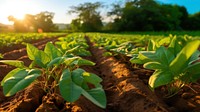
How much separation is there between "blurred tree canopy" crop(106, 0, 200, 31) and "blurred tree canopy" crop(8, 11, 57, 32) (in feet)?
Result: 43.9

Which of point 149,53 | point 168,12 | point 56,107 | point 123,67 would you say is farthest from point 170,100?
point 168,12

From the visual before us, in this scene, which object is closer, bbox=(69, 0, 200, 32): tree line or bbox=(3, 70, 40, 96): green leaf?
bbox=(3, 70, 40, 96): green leaf

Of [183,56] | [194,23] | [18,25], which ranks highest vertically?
[183,56]

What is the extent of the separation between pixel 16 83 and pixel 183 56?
1.24m

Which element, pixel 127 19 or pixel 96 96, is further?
pixel 127 19

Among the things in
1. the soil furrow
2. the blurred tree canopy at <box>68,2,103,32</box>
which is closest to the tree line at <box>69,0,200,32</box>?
A: the blurred tree canopy at <box>68,2,103,32</box>

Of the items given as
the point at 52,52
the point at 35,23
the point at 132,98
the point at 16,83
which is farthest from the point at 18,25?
the point at 16,83

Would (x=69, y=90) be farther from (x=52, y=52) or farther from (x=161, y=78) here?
(x=52, y=52)

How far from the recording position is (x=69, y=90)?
197 cm

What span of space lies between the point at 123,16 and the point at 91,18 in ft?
30.4

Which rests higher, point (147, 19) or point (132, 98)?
point (132, 98)

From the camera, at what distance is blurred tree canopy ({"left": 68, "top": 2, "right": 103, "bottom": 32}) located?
61906 mm

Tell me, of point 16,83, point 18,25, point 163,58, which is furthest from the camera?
point 18,25

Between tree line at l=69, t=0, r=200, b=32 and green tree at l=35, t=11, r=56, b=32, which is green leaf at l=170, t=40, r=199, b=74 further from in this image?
green tree at l=35, t=11, r=56, b=32
